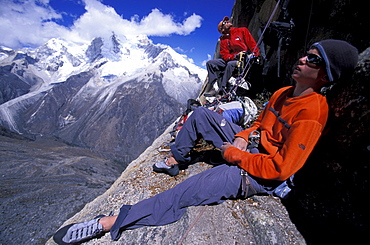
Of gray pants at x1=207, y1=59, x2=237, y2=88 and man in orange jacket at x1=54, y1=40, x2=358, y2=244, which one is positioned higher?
gray pants at x1=207, y1=59, x2=237, y2=88

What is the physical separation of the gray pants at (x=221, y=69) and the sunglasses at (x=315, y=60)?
5.77 metres

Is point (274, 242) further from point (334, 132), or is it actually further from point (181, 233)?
point (334, 132)

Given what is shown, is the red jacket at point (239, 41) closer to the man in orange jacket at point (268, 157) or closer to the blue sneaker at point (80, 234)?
the man in orange jacket at point (268, 157)

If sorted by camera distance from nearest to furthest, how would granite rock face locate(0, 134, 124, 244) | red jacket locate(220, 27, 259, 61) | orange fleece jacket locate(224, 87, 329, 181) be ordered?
orange fleece jacket locate(224, 87, 329, 181) → red jacket locate(220, 27, 259, 61) → granite rock face locate(0, 134, 124, 244)

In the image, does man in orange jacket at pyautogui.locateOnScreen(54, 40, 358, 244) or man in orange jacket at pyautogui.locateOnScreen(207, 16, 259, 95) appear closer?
man in orange jacket at pyautogui.locateOnScreen(54, 40, 358, 244)

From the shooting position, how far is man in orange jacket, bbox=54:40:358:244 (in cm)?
216

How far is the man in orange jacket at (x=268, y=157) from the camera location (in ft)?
7.09

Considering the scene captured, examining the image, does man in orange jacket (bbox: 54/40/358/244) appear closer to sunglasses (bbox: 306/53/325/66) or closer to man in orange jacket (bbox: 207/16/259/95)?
sunglasses (bbox: 306/53/325/66)

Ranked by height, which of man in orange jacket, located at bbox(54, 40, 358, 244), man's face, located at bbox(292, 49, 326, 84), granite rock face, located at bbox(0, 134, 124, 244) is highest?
man's face, located at bbox(292, 49, 326, 84)

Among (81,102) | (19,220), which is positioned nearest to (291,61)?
(19,220)

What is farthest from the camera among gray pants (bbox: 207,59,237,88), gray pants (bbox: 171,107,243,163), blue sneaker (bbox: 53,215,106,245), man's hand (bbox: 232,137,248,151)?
gray pants (bbox: 207,59,237,88)

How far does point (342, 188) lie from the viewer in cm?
221

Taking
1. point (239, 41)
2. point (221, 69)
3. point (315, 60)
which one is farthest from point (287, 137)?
point (221, 69)

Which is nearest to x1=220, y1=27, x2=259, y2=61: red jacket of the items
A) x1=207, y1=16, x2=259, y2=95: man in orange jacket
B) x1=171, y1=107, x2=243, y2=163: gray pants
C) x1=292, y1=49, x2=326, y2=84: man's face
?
x1=207, y1=16, x2=259, y2=95: man in orange jacket
